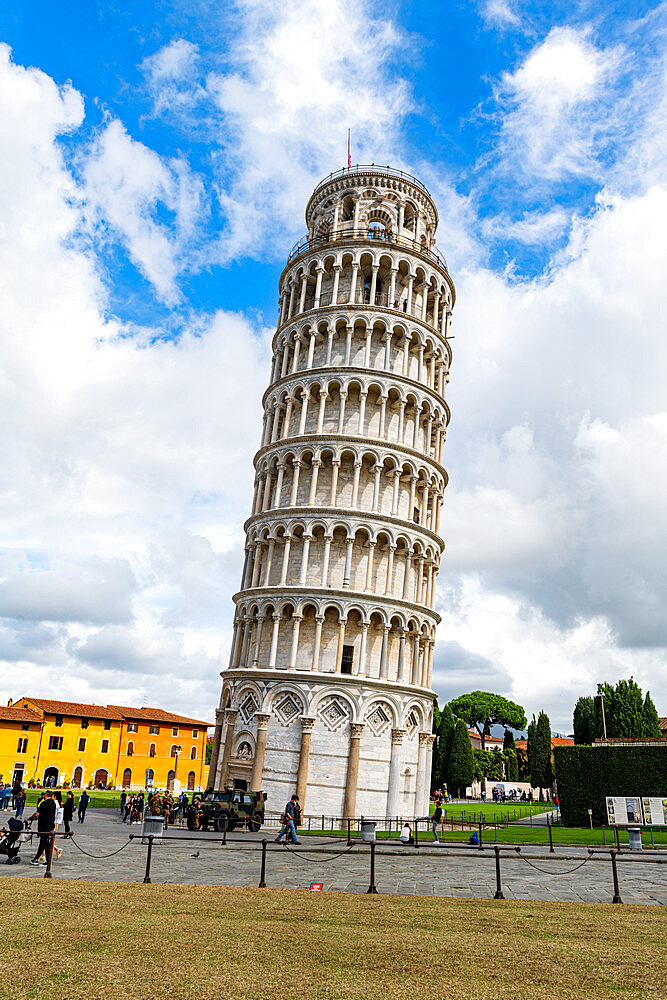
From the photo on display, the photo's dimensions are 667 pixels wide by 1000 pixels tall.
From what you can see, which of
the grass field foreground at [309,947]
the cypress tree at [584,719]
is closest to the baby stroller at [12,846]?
the grass field foreground at [309,947]

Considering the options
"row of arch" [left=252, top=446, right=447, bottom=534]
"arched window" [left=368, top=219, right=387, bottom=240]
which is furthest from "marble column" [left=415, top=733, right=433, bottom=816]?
"arched window" [left=368, top=219, right=387, bottom=240]

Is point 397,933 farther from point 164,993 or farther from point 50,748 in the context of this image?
point 50,748

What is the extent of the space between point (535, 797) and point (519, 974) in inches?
4270

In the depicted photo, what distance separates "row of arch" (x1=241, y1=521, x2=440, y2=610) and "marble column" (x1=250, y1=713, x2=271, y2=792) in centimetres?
759

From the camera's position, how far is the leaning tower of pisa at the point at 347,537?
131 feet

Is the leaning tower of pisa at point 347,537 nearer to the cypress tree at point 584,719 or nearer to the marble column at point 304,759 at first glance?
the marble column at point 304,759

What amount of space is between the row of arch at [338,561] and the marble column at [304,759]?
7461mm

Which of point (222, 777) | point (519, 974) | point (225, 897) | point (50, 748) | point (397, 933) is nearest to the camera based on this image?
point (519, 974)

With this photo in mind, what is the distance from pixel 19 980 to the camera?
9.29 meters

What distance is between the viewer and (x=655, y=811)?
3750 centimetres

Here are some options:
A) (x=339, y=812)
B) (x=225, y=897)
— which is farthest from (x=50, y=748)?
(x=225, y=897)

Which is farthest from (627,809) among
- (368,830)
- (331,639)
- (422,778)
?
(331,639)

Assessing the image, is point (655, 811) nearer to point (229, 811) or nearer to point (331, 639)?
point (331, 639)

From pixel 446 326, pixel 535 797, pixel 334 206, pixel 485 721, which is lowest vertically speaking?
pixel 535 797
